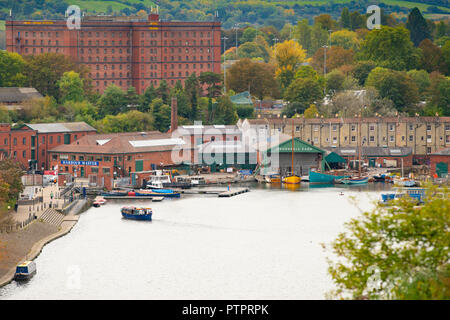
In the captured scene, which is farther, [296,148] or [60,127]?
[60,127]

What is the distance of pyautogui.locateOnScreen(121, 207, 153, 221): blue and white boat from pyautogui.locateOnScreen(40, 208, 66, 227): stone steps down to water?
3.50 meters

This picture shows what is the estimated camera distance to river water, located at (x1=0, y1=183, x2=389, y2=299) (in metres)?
40.6

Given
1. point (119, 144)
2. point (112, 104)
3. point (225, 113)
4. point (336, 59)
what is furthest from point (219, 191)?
point (336, 59)

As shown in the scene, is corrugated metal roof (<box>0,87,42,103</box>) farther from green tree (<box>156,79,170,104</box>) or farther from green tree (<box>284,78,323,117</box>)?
green tree (<box>284,78,323,117</box>)

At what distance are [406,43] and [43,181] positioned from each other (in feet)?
230

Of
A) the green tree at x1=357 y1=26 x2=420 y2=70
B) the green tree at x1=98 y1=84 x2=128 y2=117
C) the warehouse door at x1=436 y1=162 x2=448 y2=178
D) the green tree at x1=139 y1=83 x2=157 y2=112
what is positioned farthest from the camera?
the green tree at x1=357 y1=26 x2=420 y2=70

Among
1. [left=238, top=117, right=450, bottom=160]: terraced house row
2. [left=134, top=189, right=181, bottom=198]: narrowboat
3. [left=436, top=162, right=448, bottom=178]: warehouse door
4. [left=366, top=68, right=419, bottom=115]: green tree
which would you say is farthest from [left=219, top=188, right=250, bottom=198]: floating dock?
[left=366, top=68, right=419, bottom=115]: green tree

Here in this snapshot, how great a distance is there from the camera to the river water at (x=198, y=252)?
40.6 meters

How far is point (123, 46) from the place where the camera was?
122m

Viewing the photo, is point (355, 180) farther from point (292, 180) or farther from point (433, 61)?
point (433, 61)

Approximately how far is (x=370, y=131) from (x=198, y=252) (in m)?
45.5
